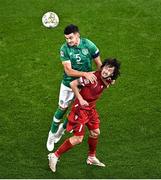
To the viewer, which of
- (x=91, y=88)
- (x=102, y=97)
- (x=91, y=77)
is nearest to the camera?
(x=91, y=77)

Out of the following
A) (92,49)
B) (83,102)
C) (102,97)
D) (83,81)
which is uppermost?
(92,49)

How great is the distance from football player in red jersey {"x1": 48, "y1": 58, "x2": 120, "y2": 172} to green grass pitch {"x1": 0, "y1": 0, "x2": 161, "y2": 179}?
0.27 meters

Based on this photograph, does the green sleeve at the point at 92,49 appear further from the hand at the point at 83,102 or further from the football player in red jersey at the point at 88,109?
the hand at the point at 83,102

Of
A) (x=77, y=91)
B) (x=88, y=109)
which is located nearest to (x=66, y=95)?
(x=88, y=109)

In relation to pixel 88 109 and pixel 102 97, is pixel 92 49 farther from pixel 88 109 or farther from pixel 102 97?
pixel 102 97

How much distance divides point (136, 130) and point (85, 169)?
1.38 metres

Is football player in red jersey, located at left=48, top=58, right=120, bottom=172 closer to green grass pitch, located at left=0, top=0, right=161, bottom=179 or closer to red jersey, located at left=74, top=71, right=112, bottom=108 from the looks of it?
red jersey, located at left=74, top=71, right=112, bottom=108

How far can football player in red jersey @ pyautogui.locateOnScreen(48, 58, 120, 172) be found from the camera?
28.0 feet

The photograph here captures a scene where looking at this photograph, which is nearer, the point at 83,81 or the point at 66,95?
the point at 83,81

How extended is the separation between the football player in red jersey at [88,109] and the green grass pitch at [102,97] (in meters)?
0.27

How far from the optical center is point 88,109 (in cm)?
887

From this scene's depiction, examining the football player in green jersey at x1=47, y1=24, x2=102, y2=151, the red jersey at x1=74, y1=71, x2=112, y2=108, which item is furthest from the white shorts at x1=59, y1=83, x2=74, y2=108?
the red jersey at x1=74, y1=71, x2=112, y2=108

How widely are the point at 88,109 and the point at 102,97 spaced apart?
2205 millimetres

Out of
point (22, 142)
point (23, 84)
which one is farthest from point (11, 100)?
point (22, 142)
